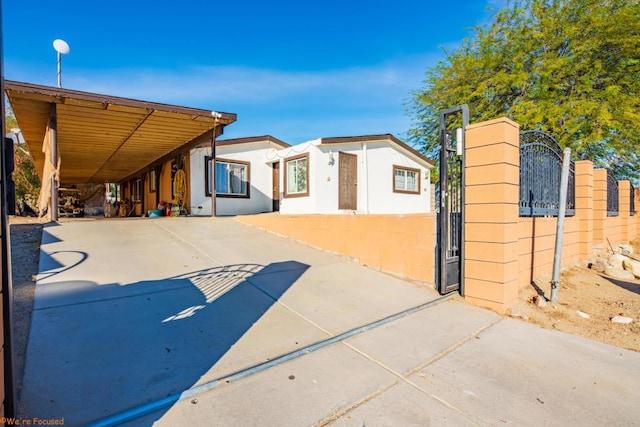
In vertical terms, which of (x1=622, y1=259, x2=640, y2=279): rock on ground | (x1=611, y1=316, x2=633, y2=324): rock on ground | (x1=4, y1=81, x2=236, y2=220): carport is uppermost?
(x1=4, y1=81, x2=236, y2=220): carport

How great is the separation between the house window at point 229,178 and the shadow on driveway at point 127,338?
8046 mm

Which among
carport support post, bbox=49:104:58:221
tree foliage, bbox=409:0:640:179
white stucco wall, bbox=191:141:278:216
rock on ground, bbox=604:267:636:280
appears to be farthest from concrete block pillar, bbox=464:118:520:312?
white stucco wall, bbox=191:141:278:216

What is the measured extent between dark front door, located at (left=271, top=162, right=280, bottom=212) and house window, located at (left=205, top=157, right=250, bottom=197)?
1.19m

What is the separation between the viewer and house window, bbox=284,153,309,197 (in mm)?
11093

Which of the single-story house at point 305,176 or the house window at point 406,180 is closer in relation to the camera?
the single-story house at point 305,176

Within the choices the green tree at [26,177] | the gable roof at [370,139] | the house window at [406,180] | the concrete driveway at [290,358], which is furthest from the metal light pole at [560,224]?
the green tree at [26,177]

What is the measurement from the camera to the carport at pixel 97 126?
21.6ft

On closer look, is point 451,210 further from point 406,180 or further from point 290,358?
point 406,180

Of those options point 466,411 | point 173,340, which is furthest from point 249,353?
point 466,411

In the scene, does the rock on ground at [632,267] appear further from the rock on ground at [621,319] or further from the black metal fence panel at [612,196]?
the rock on ground at [621,319]

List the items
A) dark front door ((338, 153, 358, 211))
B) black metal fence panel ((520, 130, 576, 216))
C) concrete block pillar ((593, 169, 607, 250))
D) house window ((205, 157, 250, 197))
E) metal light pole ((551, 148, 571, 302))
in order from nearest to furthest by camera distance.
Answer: metal light pole ((551, 148, 571, 302))
black metal fence panel ((520, 130, 576, 216))
concrete block pillar ((593, 169, 607, 250))
dark front door ((338, 153, 358, 211))
house window ((205, 157, 250, 197))

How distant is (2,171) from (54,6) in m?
9.61

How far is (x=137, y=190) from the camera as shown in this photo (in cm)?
1716

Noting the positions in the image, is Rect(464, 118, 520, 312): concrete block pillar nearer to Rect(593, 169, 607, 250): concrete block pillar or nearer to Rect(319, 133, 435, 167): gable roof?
Rect(593, 169, 607, 250): concrete block pillar
